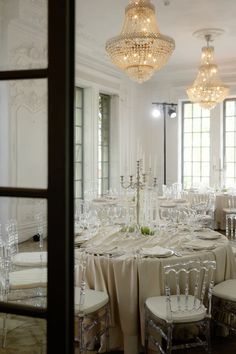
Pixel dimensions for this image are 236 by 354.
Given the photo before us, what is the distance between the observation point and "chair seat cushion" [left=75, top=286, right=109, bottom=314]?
3014 millimetres

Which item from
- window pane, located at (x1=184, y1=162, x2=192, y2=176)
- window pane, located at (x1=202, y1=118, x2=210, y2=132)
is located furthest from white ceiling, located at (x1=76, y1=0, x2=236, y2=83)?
window pane, located at (x1=184, y1=162, x2=192, y2=176)

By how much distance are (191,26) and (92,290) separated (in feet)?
16.3

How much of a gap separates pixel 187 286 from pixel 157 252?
433mm

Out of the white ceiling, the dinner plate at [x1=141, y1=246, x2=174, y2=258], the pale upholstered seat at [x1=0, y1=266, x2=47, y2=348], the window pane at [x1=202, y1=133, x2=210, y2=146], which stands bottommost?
the dinner plate at [x1=141, y1=246, x2=174, y2=258]

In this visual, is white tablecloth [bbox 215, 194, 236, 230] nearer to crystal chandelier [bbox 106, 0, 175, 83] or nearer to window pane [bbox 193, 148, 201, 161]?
window pane [bbox 193, 148, 201, 161]

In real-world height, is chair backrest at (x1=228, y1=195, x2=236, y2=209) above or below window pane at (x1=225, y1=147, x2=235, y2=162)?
below

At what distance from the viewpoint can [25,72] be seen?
128cm

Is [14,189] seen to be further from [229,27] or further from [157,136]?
[157,136]

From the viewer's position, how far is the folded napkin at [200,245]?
11.7 ft

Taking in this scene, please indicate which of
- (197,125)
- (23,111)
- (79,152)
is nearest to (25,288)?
(23,111)

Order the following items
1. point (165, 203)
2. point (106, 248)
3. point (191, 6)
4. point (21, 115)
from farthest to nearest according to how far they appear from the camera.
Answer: point (165, 203), point (191, 6), point (106, 248), point (21, 115)

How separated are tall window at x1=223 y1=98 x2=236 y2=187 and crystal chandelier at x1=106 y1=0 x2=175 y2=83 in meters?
5.48

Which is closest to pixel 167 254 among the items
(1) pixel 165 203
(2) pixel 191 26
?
(1) pixel 165 203

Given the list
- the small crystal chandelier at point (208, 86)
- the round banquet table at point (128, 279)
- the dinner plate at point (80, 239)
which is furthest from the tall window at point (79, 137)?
the round banquet table at point (128, 279)
